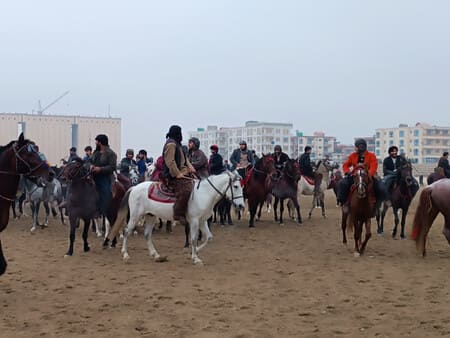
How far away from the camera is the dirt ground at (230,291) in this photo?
253 inches

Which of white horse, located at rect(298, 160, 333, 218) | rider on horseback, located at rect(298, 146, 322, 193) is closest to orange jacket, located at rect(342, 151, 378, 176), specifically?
white horse, located at rect(298, 160, 333, 218)

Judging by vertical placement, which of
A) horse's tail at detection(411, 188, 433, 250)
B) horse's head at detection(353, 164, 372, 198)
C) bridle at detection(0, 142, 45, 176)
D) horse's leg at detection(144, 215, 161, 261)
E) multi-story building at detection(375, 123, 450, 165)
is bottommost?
horse's leg at detection(144, 215, 161, 261)

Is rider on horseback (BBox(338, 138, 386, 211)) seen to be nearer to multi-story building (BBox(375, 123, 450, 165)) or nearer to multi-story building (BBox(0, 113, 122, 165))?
multi-story building (BBox(0, 113, 122, 165))

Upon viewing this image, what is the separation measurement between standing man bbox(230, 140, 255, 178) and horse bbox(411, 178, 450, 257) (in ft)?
24.9

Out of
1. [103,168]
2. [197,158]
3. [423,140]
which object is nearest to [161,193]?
[103,168]

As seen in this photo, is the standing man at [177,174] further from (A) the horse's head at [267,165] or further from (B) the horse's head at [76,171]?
(A) the horse's head at [267,165]

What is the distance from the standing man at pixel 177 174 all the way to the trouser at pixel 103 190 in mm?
2028

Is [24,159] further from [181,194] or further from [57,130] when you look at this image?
[57,130]

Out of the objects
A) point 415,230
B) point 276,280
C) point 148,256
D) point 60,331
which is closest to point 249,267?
point 276,280

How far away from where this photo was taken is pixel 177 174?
10.3 m

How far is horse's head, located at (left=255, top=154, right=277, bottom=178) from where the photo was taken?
55.3 feet

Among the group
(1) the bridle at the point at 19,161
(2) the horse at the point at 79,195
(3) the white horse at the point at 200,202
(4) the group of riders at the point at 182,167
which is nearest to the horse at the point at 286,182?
(4) the group of riders at the point at 182,167

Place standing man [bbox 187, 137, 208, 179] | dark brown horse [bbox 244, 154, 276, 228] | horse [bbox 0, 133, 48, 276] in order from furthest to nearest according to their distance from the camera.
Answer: dark brown horse [bbox 244, 154, 276, 228] < standing man [bbox 187, 137, 208, 179] < horse [bbox 0, 133, 48, 276]

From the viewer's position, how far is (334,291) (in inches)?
324
